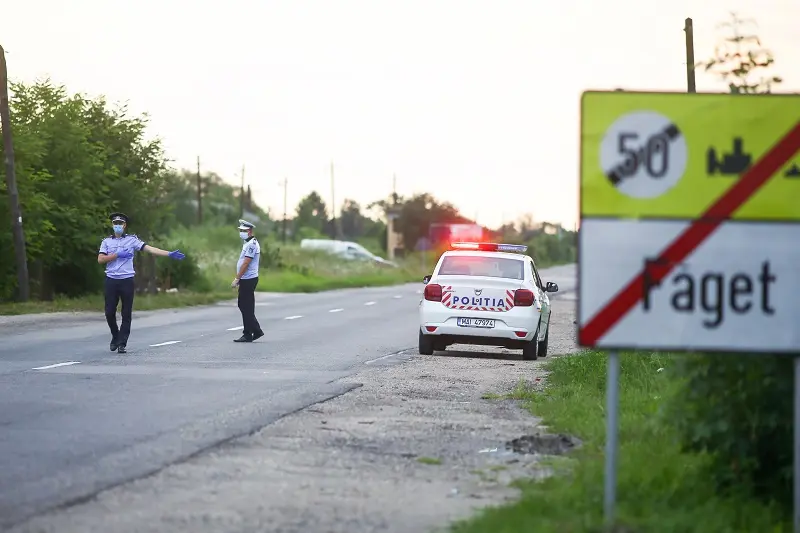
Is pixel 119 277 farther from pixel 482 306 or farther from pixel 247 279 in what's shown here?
pixel 482 306

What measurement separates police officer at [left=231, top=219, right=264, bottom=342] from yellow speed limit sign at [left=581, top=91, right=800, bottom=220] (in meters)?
14.9

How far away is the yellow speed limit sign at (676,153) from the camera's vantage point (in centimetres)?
645

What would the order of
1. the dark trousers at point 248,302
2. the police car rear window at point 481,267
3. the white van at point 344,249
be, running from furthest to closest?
the white van at point 344,249
the dark trousers at point 248,302
the police car rear window at point 481,267

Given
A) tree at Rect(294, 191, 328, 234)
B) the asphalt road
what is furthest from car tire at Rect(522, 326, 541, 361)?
tree at Rect(294, 191, 328, 234)

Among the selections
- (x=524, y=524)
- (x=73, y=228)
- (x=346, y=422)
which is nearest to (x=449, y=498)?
(x=524, y=524)

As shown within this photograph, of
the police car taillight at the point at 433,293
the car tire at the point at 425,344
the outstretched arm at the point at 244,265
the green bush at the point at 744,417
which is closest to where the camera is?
the green bush at the point at 744,417

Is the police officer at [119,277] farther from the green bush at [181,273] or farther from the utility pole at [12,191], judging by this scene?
the green bush at [181,273]

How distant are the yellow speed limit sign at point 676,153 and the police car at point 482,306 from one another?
41.3ft

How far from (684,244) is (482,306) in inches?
503

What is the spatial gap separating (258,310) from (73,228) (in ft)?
18.4

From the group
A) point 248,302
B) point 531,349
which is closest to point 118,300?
point 248,302

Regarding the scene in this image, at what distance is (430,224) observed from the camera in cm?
12862

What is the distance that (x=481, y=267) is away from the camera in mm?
19938

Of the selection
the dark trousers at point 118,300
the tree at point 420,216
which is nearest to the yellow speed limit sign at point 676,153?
the dark trousers at point 118,300
